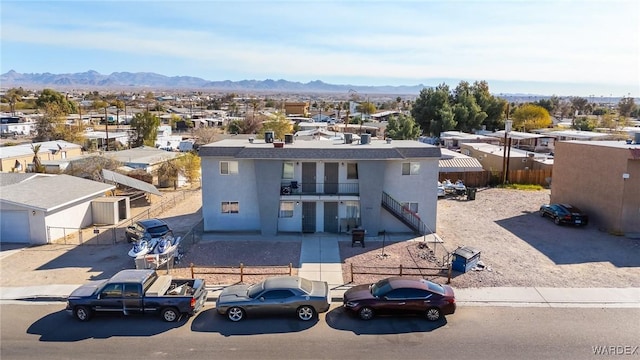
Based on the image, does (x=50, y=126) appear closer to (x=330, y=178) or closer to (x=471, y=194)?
(x=330, y=178)

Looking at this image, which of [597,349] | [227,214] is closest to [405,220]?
[227,214]

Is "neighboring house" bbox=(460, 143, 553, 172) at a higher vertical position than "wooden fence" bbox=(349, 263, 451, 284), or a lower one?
higher

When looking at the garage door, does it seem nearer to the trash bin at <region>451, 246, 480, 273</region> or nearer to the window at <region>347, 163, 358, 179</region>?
the window at <region>347, 163, 358, 179</region>

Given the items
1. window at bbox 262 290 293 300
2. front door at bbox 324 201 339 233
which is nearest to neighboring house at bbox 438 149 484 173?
front door at bbox 324 201 339 233

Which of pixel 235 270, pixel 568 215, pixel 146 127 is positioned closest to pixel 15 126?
pixel 146 127

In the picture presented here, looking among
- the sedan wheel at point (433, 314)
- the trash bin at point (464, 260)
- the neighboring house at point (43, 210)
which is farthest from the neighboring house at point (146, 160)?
the sedan wheel at point (433, 314)

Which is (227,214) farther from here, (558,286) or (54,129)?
(54,129)
